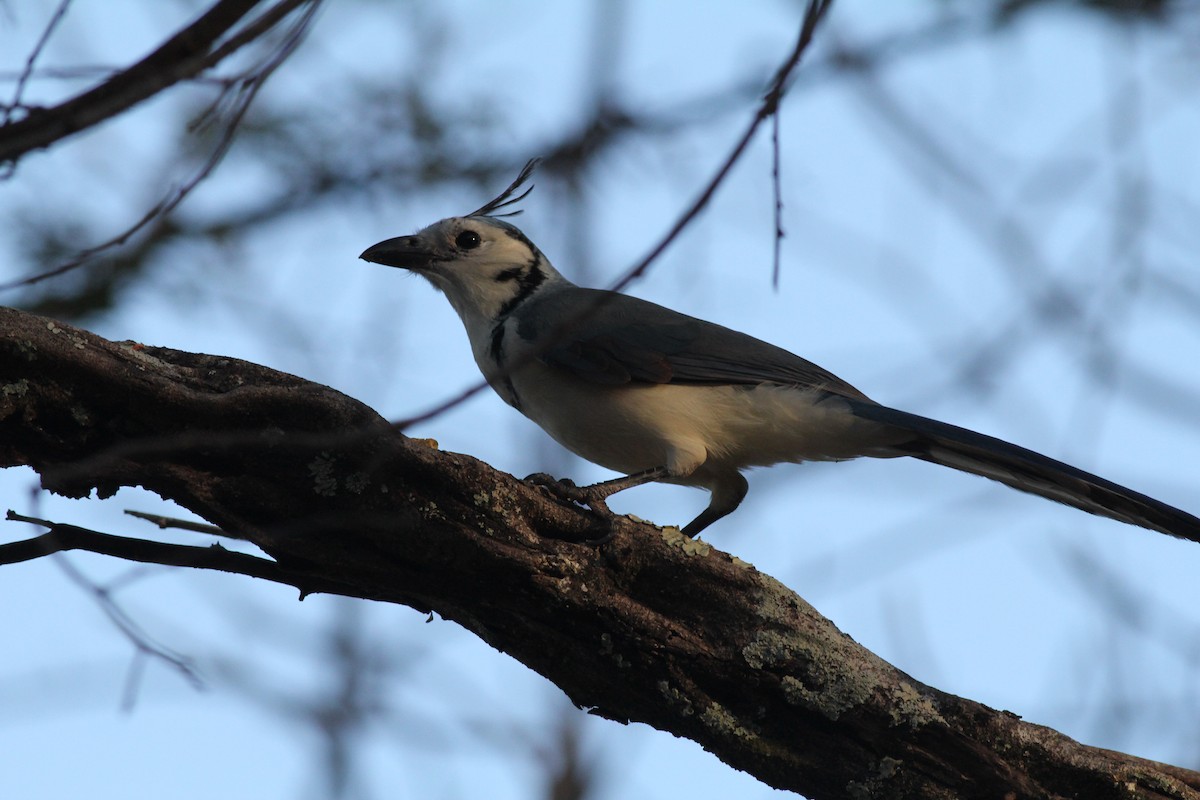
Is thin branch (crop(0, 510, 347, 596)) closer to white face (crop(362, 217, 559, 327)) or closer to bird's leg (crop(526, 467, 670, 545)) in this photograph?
bird's leg (crop(526, 467, 670, 545))

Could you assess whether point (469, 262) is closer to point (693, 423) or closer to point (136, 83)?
point (693, 423)

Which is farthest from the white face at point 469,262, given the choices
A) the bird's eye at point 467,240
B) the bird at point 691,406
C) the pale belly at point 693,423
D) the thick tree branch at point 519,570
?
the thick tree branch at point 519,570

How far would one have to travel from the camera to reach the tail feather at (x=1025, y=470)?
3945mm

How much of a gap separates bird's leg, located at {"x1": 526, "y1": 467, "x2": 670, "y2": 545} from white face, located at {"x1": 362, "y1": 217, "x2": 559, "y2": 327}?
4.53 feet

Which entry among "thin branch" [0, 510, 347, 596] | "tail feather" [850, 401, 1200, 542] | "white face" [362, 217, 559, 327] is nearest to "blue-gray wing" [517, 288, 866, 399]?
"tail feather" [850, 401, 1200, 542]

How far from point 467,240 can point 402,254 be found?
345 millimetres

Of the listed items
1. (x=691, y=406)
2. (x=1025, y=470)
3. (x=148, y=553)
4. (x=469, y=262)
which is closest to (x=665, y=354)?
(x=691, y=406)

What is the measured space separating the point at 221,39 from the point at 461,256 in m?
4.12

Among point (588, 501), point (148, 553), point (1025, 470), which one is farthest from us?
point (1025, 470)

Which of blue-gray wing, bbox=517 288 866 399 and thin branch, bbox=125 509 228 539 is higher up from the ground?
blue-gray wing, bbox=517 288 866 399

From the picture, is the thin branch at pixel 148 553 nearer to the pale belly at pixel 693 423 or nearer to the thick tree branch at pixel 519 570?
the thick tree branch at pixel 519 570

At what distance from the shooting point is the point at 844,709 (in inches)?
137

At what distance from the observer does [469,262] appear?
6.17m

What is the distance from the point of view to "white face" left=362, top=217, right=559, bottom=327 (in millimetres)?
6059
